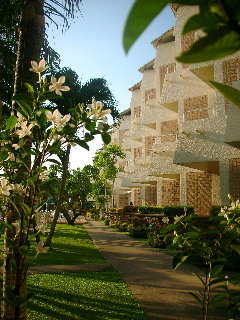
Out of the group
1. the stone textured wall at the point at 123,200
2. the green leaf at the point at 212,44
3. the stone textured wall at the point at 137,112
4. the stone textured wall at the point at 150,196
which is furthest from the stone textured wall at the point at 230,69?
the stone textured wall at the point at 123,200

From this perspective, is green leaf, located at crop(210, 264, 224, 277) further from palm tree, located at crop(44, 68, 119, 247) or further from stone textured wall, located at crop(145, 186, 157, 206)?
stone textured wall, located at crop(145, 186, 157, 206)

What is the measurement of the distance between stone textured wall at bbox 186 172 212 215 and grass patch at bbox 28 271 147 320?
11.5 m

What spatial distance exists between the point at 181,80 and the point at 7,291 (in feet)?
58.6

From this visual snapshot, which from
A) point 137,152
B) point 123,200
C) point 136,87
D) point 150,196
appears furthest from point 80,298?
point 123,200

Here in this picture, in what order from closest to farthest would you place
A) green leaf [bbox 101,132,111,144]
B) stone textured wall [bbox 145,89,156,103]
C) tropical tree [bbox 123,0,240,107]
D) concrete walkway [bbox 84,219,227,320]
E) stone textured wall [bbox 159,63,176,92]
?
1. tropical tree [bbox 123,0,240,107]
2. green leaf [bbox 101,132,111,144]
3. concrete walkway [bbox 84,219,227,320]
4. stone textured wall [bbox 159,63,176,92]
5. stone textured wall [bbox 145,89,156,103]

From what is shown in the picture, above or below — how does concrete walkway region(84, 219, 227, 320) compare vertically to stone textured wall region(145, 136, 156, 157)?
below

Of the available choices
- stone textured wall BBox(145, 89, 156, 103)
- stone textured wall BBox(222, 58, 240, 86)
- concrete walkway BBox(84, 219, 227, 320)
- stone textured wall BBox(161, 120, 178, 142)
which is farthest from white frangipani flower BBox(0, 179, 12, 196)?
stone textured wall BBox(145, 89, 156, 103)

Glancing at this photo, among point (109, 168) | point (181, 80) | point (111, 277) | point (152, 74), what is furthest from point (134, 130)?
point (111, 277)

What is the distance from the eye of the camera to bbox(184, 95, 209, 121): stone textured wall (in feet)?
59.3

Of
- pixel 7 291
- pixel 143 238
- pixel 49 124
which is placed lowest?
pixel 143 238

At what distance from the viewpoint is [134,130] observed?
94.6ft

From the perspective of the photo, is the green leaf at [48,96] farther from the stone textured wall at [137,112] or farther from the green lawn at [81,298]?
the stone textured wall at [137,112]

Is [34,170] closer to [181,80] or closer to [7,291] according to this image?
[7,291]

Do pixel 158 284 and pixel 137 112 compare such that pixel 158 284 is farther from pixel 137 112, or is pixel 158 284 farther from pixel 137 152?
pixel 137 112
